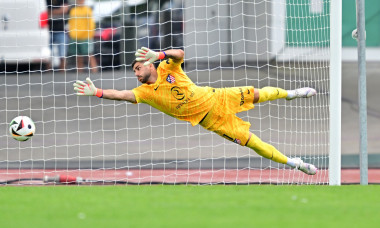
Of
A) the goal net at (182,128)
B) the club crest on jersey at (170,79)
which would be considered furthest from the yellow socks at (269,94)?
the goal net at (182,128)

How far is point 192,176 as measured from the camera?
11.2 meters

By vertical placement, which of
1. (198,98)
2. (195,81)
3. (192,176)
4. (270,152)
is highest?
(195,81)

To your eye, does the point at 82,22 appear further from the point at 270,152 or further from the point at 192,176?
the point at 270,152

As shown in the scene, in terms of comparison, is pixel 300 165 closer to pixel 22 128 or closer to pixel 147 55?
pixel 147 55

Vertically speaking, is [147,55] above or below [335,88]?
above

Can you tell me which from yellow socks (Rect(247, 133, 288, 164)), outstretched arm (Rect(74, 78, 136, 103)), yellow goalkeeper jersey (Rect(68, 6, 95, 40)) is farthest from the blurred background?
outstretched arm (Rect(74, 78, 136, 103))

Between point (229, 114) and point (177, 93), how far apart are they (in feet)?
2.24

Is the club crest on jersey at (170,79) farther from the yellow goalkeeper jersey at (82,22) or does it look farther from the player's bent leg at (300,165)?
the yellow goalkeeper jersey at (82,22)

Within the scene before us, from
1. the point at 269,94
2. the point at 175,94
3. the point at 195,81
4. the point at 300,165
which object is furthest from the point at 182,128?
the point at 175,94

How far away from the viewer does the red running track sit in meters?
10.7

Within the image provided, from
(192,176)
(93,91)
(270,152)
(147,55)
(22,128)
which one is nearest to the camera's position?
(147,55)
